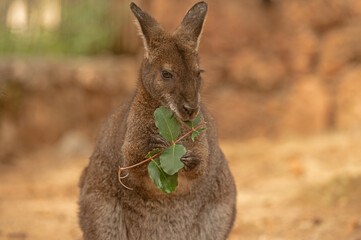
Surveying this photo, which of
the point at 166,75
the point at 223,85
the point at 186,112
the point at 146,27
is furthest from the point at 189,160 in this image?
the point at 223,85

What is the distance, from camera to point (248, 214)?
264 inches

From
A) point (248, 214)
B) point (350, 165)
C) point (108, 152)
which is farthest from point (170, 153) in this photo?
point (350, 165)

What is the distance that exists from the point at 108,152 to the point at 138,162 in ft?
1.67

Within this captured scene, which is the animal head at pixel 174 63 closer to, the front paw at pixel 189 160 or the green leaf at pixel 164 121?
the green leaf at pixel 164 121

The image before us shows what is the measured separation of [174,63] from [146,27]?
41 centimetres

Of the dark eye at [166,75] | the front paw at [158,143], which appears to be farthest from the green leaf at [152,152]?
the dark eye at [166,75]

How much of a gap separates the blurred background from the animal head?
356 cm

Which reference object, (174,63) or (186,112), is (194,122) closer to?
Answer: (186,112)

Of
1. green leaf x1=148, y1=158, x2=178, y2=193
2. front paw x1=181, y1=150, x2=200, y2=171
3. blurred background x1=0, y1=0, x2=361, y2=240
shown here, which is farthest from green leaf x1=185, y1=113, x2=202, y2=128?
blurred background x1=0, y1=0, x2=361, y2=240

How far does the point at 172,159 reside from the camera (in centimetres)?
397

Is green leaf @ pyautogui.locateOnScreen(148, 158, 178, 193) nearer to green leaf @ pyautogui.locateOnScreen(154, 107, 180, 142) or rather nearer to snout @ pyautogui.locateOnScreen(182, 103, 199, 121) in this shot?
green leaf @ pyautogui.locateOnScreen(154, 107, 180, 142)

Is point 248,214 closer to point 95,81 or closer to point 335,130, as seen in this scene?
point 335,130

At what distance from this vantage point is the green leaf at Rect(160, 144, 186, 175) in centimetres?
395

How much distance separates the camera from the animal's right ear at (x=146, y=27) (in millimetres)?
4176
